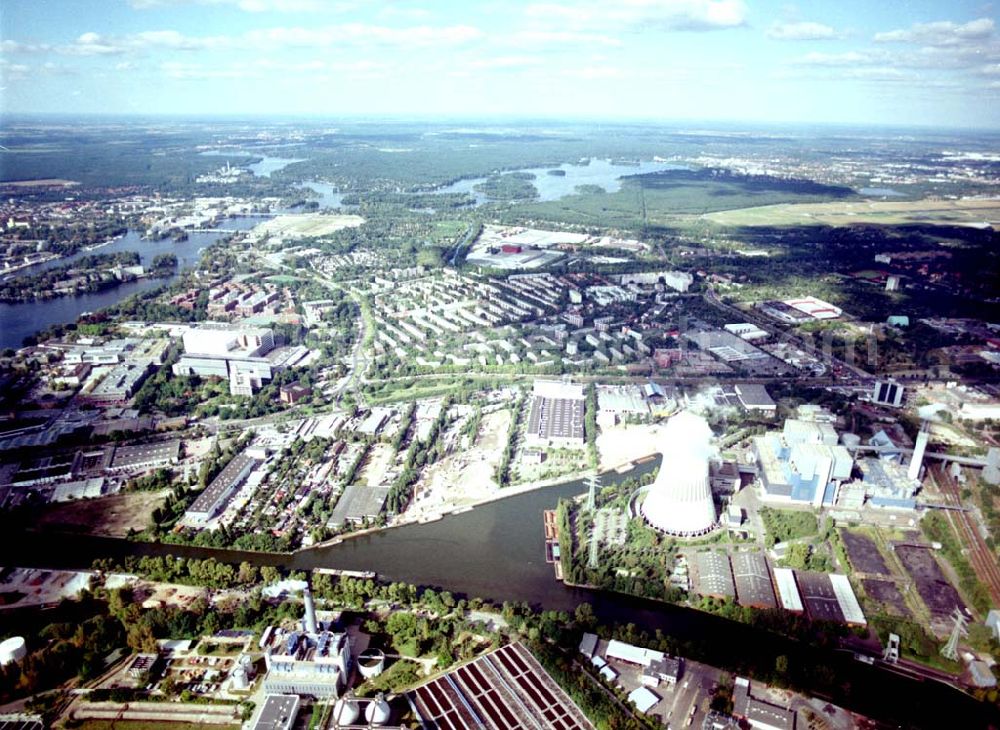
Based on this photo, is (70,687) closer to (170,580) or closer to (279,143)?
(170,580)

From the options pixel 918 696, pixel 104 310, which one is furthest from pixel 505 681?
pixel 104 310

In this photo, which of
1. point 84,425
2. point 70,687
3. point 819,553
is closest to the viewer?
point 70,687

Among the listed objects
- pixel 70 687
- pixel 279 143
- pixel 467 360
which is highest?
pixel 279 143

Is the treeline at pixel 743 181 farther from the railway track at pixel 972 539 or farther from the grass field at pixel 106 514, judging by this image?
the grass field at pixel 106 514

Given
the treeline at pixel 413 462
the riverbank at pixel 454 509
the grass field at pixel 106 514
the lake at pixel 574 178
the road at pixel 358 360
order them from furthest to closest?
the lake at pixel 574 178
the road at pixel 358 360
the treeline at pixel 413 462
the grass field at pixel 106 514
the riverbank at pixel 454 509

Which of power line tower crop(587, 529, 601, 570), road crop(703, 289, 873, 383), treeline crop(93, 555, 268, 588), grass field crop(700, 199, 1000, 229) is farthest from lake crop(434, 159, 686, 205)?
treeline crop(93, 555, 268, 588)

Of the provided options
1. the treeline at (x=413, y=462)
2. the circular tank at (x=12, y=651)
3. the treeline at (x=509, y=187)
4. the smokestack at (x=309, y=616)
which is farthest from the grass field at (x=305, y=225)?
the smokestack at (x=309, y=616)
